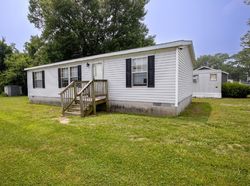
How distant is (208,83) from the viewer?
1584 centimetres

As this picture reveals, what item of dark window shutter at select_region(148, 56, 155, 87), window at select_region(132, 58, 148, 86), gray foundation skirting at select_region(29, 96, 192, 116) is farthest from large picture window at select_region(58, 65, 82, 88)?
dark window shutter at select_region(148, 56, 155, 87)

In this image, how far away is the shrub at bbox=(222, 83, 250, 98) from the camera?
50.0ft

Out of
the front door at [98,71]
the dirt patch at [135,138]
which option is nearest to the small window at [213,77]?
the front door at [98,71]

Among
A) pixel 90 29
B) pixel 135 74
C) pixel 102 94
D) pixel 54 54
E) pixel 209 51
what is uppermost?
pixel 209 51

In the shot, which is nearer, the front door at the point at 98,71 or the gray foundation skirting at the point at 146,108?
the gray foundation skirting at the point at 146,108

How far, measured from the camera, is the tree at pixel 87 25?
1836 centimetres

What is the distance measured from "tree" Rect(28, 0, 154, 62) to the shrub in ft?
33.5

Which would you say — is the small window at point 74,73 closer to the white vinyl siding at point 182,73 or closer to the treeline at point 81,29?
the white vinyl siding at point 182,73

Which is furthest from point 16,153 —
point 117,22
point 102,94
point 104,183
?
point 117,22

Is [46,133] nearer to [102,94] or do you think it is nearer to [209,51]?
[102,94]

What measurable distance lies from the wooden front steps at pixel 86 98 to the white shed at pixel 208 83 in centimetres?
1088

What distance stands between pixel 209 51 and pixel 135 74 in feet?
208

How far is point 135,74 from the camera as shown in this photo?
25.7 ft

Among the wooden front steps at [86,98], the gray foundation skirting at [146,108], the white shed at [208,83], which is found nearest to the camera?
the gray foundation skirting at [146,108]
